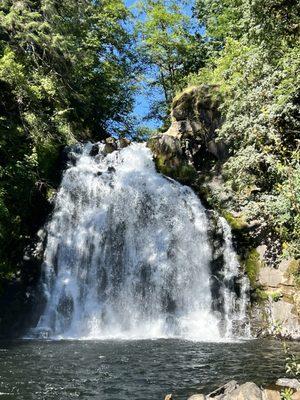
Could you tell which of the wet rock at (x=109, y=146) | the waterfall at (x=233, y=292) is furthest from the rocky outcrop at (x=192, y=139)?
the waterfall at (x=233, y=292)

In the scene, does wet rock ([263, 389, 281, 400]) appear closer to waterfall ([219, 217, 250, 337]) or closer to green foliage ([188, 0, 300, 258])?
green foliage ([188, 0, 300, 258])

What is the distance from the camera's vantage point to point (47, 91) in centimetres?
2281

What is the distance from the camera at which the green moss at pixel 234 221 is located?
19.5 metres

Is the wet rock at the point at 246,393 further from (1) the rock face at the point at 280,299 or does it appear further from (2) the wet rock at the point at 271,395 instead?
(1) the rock face at the point at 280,299

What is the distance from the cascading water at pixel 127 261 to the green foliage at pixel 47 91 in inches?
63.6

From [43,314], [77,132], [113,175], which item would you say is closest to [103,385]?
[43,314]

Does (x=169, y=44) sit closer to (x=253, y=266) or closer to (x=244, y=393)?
(x=253, y=266)

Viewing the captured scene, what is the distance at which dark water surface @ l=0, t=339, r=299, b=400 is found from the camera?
8.79m

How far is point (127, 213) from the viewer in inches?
798

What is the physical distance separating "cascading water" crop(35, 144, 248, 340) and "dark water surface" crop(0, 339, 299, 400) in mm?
2752

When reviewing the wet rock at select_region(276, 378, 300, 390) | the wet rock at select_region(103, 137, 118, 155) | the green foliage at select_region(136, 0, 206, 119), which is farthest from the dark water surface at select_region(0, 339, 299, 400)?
the green foliage at select_region(136, 0, 206, 119)

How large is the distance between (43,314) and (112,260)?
3517 millimetres

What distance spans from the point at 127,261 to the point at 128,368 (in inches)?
333

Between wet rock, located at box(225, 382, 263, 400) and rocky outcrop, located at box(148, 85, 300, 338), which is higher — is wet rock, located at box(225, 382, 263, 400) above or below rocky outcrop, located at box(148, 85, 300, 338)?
below
